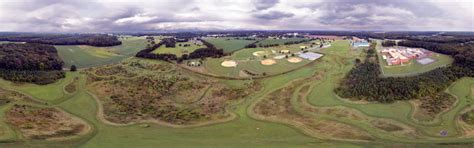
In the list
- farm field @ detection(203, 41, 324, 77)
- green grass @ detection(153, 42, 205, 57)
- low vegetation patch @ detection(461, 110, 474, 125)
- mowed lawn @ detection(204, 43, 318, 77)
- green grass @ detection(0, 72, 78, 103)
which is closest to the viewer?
low vegetation patch @ detection(461, 110, 474, 125)

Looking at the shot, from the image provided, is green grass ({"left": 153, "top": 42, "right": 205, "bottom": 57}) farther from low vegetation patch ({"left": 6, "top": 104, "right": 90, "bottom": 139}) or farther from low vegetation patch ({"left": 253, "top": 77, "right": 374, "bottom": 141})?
low vegetation patch ({"left": 6, "top": 104, "right": 90, "bottom": 139})

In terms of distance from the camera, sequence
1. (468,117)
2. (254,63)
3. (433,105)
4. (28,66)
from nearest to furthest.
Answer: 1. (468,117)
2. (433,105)
3. (28,66)
4. (254,63)

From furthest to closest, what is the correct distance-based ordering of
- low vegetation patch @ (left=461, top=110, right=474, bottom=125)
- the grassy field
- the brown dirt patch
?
the brown dirt patch → the grassy field → low vegetation patch @ (left=461, top=110, right=474, bottom=125)

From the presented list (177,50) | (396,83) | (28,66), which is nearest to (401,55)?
(396,83)

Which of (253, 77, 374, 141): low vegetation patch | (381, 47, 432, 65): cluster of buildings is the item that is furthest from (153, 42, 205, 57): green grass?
(381, 47, 432, 65): cluster of buildings

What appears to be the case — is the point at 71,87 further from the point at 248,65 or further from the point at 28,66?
the point at 248,65

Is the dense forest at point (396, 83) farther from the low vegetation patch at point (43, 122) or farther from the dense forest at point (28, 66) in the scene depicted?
the dense forest at point (28, 66)

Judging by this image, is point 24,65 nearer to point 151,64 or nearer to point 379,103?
point 151,64
